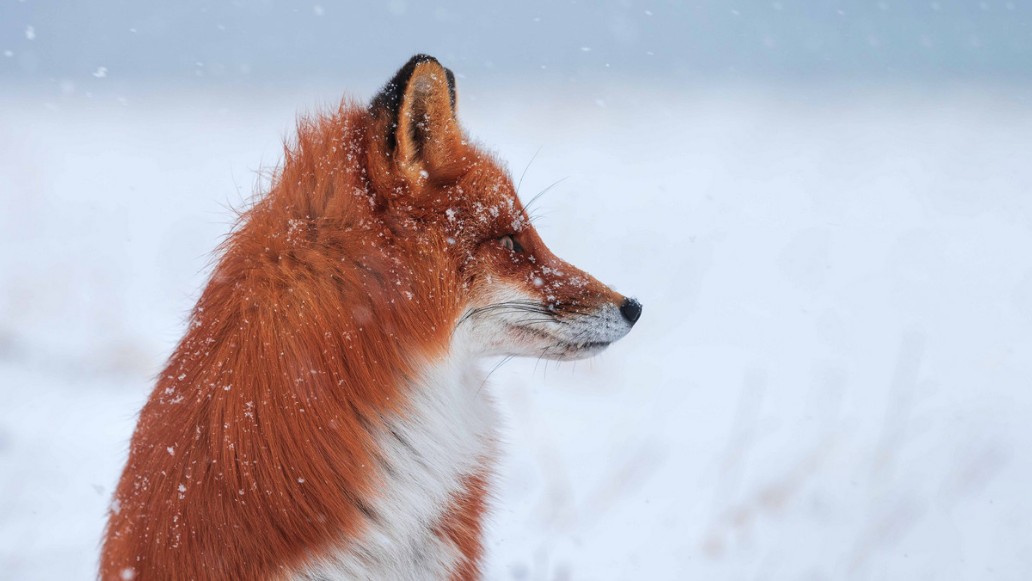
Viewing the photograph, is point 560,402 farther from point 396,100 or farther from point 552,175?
point 552,175

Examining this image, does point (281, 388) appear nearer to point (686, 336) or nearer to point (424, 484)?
point (424, 484)

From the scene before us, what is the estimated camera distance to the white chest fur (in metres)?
2.03

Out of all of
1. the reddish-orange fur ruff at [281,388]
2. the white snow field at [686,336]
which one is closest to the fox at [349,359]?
the reddish-orange fur ruff at [281,388]

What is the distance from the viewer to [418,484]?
216 cm

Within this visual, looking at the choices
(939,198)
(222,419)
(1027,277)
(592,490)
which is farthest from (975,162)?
(222,419)

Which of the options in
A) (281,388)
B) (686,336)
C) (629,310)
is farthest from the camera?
(686,336)

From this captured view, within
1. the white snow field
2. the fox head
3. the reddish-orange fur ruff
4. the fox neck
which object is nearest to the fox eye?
the fox head

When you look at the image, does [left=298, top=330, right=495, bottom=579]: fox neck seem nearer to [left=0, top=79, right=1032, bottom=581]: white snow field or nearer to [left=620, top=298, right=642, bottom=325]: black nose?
[left=0, top=79, right=1032, bottom=581]: white snow field

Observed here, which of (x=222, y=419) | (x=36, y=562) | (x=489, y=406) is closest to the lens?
(x=222, y=419)

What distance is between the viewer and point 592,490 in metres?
4.11

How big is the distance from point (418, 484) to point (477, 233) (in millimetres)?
778

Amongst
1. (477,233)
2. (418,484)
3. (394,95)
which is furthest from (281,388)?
(394,95)

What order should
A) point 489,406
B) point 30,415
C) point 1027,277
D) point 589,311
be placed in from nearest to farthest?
point 589,311 → point 489,406 → point 30,415 → point 1027,277

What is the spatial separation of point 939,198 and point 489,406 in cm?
942
